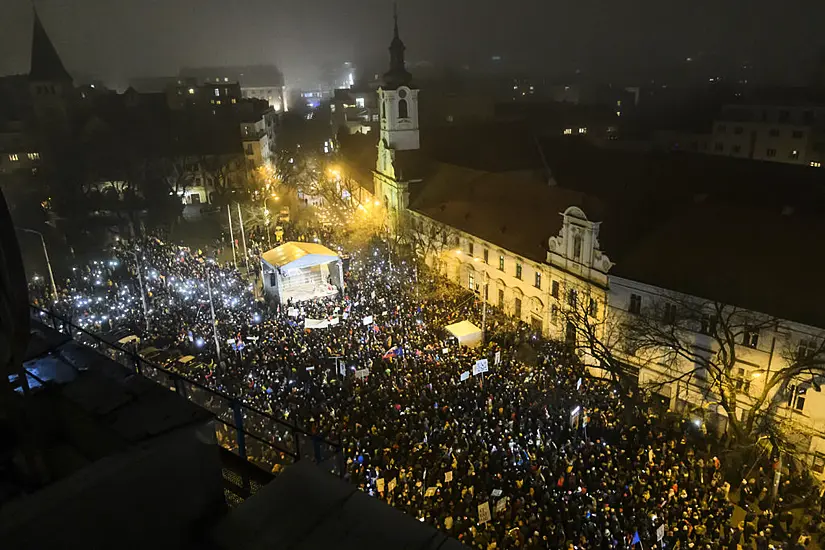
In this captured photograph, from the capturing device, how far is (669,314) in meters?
23.3

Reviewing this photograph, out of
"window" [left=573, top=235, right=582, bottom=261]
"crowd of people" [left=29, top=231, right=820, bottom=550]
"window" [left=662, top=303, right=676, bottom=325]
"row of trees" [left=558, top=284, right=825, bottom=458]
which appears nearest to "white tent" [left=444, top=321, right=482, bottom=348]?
"crowd of people" [left=29, top=231, right=820, bottom=550]

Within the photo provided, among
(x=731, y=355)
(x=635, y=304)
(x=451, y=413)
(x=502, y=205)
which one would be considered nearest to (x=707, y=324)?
(x=731, y=355)

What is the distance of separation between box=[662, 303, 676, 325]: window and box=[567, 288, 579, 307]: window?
4.54 m

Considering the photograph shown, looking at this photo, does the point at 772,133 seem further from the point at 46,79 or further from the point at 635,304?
the point at 46,79

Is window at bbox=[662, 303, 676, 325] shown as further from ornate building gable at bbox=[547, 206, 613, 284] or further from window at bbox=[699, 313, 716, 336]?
ornate building gable at bbox=[547, 206, 613, 284]

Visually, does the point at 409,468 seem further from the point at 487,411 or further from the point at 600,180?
the point at 600,180

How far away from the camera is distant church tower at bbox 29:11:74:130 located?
62844 mm

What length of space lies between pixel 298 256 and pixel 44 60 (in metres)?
55.0

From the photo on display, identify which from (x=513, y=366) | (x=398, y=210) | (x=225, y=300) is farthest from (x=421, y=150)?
(x=513, y=366)

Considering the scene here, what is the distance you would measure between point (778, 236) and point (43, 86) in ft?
239

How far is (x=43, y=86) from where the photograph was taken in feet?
208

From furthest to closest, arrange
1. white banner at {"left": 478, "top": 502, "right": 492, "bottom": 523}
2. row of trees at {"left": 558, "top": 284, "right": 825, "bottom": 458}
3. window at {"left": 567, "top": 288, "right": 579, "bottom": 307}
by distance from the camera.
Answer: window at {"left": 567, "top": 288, "right": 579, "bottom": 307} < row of trees at {"left": 558, "top": 284, "right": 825, "bottom": 458} < white banner at {"left": 478, "top": 502, "right": 492, "bottom": 523}

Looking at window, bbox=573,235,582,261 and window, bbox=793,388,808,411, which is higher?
window, bbox=573,235,582,261

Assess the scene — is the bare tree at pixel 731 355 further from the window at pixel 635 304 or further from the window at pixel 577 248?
the window at pixel 577 248
